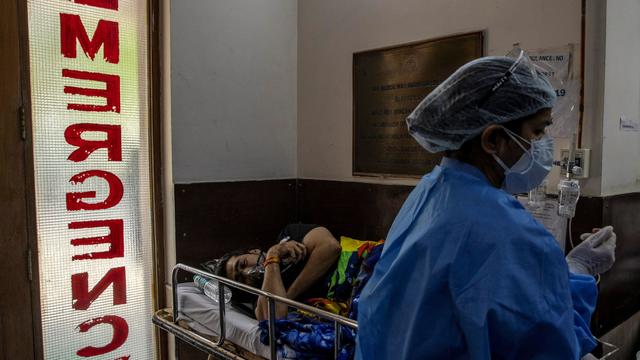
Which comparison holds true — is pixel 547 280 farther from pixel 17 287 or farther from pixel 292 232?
pixel 17 287

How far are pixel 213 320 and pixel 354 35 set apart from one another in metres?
2.04

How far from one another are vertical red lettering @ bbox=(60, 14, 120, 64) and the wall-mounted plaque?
1.51 m

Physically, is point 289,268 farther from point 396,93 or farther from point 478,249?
point 478,249

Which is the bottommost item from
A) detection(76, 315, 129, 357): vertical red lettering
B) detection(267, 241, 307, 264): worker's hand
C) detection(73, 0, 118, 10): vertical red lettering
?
detection(76, 315, 129, 357): vertical red lettering

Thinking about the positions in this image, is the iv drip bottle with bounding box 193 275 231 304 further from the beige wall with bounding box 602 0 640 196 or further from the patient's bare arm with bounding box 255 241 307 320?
the beige wall with bounding box 602 0 640 196

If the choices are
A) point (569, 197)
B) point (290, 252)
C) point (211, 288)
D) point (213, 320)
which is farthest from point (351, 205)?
point (569, 197)

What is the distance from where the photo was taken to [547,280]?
101 cm

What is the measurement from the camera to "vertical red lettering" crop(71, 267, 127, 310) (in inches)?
103

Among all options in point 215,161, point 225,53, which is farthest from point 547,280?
point 225,53

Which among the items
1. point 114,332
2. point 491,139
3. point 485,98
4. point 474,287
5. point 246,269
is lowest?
point 114,332

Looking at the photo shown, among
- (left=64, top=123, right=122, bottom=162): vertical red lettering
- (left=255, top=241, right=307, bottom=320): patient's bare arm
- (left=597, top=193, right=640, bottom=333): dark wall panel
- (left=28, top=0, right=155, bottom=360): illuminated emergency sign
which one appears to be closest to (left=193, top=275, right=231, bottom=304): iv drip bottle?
(left=255, top=241, right=307, bottom=320): patient's bare arm

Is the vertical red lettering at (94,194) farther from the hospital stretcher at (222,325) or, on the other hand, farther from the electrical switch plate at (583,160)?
the electrical switch plate at (583,160)

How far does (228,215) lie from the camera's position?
313 cm

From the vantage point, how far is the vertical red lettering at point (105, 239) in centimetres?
261
